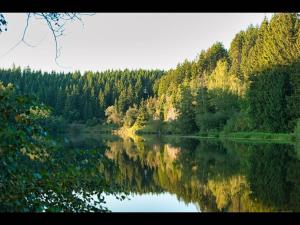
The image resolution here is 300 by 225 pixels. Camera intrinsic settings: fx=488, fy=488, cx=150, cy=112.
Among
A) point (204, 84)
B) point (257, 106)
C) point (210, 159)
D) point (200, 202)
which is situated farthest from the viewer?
point (204, 84)

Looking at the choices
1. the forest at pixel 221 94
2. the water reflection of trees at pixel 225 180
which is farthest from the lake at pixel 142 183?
the forest at pixel 221 94

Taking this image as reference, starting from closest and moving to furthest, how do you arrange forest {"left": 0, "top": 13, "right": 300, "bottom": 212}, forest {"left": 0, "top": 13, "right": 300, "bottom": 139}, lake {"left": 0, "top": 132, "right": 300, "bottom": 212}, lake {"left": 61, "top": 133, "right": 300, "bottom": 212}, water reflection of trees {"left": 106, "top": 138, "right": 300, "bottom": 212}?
forest {"left": 0, "top": 13, "right": 300, "bottom": 212} < lake {"left": 0, "top": 132, "right": 300, "bottom": 212} < lake {"left": 61, "top": 133, "right": 300, "bottom": 212} < water reflection of trees {"left": 106, "top": 138, "right": 300, "bottom": 212} < forest {"left": 0, "top": 13, "right": 300, "bottom": 139}

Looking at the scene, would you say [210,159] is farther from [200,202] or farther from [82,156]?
[82,156]

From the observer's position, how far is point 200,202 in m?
12.9

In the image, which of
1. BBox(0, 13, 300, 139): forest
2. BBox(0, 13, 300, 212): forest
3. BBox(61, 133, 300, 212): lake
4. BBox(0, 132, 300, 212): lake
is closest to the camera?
BBox(0, 13, 300, 212): forest

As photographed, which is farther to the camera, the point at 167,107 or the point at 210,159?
the point at 167,107

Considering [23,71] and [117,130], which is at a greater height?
[23,71]

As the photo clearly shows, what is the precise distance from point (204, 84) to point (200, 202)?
4787 centimetres

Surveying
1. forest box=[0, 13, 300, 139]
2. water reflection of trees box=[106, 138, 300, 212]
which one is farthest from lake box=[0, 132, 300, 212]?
forest box=[0, 13, 300, 139]

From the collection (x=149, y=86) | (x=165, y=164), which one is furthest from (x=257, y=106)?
(x=149, y=86)

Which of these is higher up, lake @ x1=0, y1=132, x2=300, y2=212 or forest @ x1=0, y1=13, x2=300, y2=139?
forest @ x1=0, y1=13, x2=300, y2=139

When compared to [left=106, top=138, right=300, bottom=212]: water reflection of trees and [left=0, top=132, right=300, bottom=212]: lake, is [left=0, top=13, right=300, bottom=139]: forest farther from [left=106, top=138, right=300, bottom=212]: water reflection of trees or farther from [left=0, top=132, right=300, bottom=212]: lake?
[left=106, top=138, right=300, bottom=212]: water reflection of trees

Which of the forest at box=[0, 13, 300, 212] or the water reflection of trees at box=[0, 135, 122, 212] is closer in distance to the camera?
the water reflection of trees at box=[0, 135, 122, 212]

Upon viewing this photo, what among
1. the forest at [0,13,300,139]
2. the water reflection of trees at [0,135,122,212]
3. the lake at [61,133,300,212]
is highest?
the forest at [0,13,300,139]
